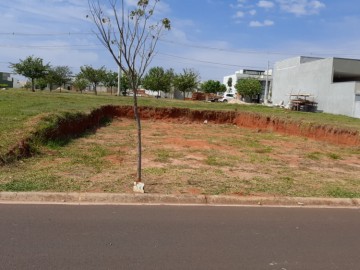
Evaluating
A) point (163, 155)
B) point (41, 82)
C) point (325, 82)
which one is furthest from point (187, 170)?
point (41, 82)

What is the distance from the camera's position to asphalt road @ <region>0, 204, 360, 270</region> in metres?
4.24

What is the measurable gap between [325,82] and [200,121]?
17.9 m

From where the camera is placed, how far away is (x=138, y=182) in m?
7.13

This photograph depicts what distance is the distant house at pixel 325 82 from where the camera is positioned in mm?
33656

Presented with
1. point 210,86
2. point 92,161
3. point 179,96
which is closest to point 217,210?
point 92,161

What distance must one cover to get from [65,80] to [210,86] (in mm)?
32398

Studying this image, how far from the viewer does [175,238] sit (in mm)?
4949

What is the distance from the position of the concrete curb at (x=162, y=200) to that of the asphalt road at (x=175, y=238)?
0.31 metres

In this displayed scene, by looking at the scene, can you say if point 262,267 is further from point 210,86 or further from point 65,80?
point 210,86

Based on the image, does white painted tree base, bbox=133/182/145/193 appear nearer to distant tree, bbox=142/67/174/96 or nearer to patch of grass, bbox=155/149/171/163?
patch of grass, bbox=155/149/171/163

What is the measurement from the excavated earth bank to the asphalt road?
12.1 feet

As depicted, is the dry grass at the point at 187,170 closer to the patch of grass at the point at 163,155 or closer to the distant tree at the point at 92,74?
the patch of grass at the point at 163,155

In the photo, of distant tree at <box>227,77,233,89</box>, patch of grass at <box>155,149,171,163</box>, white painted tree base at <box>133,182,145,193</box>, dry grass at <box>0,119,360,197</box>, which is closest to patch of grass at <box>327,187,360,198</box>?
dry grass at <box>0,119,360,197</box>

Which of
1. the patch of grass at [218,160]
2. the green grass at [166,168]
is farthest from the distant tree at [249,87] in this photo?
the patch of grass at [218,160]
